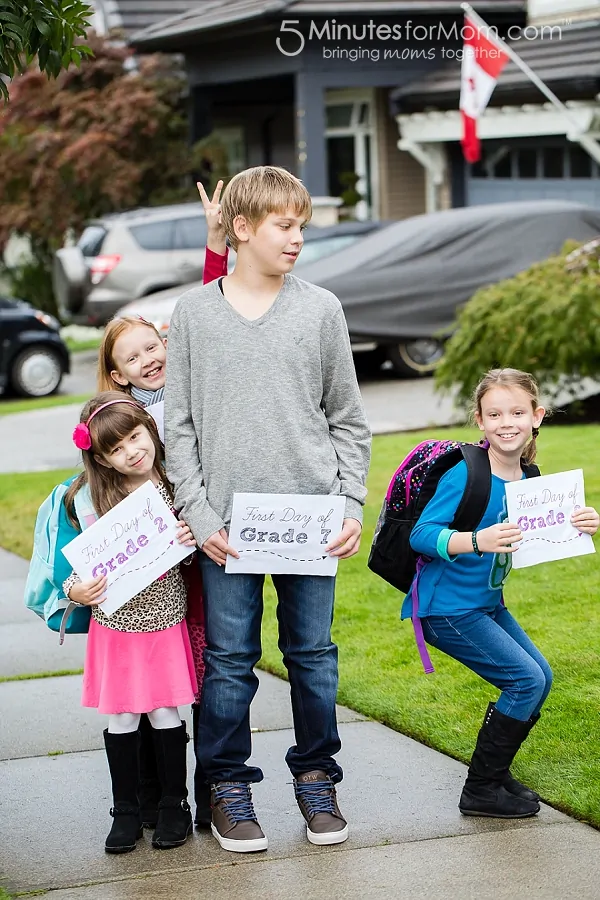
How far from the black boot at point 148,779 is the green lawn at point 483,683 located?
3.33ft

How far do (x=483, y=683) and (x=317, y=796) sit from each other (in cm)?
143

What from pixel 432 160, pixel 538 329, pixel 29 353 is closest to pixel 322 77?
pixel 432 160

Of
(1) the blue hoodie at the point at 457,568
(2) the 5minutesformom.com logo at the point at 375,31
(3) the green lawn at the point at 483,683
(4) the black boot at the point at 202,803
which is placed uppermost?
(2) the 5minutesformom.com logo at the point at 375,31

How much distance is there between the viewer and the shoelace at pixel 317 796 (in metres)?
3.82

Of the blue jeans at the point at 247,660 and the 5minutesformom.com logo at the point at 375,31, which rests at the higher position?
the 5minutesformom.com logo at the point at 375,31

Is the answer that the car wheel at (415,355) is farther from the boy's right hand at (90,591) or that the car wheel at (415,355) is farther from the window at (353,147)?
the boy's right hand at (90,591)

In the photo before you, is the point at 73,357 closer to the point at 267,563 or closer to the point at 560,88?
the point at 560,88

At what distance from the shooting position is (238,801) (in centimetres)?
380

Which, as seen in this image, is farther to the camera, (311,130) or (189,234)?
(311,130)

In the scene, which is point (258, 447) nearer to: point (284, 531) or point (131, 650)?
point (284, 531)

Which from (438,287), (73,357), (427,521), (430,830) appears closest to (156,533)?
(427,521)

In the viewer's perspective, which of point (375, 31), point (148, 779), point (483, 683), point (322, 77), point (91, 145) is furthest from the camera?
point (91, 145)

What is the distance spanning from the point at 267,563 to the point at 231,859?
808mm

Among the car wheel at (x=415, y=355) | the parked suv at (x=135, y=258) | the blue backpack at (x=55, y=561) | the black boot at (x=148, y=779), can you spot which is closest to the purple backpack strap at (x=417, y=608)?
the black boot at (x=148, y=779)
